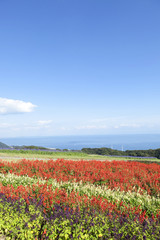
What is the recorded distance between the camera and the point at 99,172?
1080cm

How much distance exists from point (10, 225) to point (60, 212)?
3.69 ft

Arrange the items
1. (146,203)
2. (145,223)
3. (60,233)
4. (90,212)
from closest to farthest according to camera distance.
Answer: (60,233), (145,223), (90,212), (146,203)

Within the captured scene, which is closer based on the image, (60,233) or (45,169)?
(60,233)

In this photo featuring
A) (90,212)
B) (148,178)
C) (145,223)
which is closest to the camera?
(145,223)

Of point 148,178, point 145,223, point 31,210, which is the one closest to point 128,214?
point 145,223

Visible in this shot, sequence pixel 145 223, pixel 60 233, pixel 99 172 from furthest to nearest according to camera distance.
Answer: pixel 99 172 < pixel 145 223 < pixel 60 233

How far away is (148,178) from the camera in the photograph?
9.88 m

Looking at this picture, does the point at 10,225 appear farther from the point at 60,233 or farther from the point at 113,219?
the point at 113,219

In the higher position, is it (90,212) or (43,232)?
(90,212)

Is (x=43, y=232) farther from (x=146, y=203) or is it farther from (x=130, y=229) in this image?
(x=146, y=203)

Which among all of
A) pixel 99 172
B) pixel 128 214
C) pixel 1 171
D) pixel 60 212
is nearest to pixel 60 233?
pixel 60 212

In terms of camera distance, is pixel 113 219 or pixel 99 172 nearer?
pixel 113 219

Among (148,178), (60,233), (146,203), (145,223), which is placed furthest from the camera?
(148,178)

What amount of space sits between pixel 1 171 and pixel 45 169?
8.01 feet
